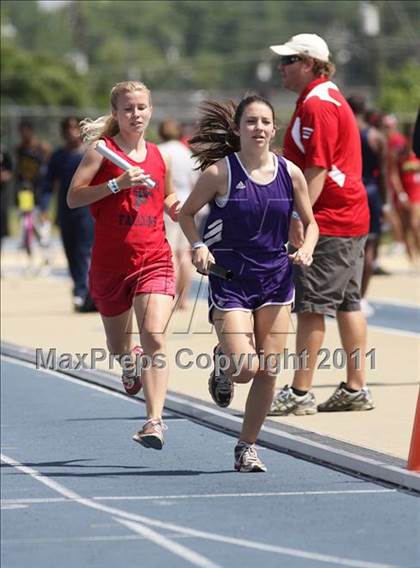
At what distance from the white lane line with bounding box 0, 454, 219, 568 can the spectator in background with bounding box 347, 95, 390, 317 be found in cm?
786

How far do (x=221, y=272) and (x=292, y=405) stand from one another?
7.26ft

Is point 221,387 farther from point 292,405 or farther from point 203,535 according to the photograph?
point 203,535

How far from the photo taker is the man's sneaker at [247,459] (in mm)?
9227

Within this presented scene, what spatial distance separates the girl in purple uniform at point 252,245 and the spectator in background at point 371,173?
25.7 feet

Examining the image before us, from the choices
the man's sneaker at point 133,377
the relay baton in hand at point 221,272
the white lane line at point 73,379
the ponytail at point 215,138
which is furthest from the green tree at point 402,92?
the relay baton in hand at point 221,272

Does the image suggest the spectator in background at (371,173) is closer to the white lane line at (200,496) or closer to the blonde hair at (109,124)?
the blonde hair at (109,124)

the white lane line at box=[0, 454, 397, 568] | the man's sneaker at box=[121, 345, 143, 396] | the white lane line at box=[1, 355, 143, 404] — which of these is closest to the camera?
the white lane line at box=[0, 454, 397, 568]

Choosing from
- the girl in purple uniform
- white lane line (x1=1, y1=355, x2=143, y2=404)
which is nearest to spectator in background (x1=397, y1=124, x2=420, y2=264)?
white lane line (x1=1, y1=355, x2=143, y2=404)

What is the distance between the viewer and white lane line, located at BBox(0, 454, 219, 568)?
23.7ft

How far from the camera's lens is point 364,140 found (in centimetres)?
1812

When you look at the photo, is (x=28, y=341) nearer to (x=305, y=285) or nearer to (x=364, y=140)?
(x=364, y=140)

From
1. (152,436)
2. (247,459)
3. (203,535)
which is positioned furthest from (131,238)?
(203,535)

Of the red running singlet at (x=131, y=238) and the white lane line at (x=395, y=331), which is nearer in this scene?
the red running singlet at (x=131, y=238)

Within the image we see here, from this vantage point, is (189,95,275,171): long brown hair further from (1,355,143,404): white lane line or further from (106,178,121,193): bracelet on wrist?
(1,355,143,404): white lane line
